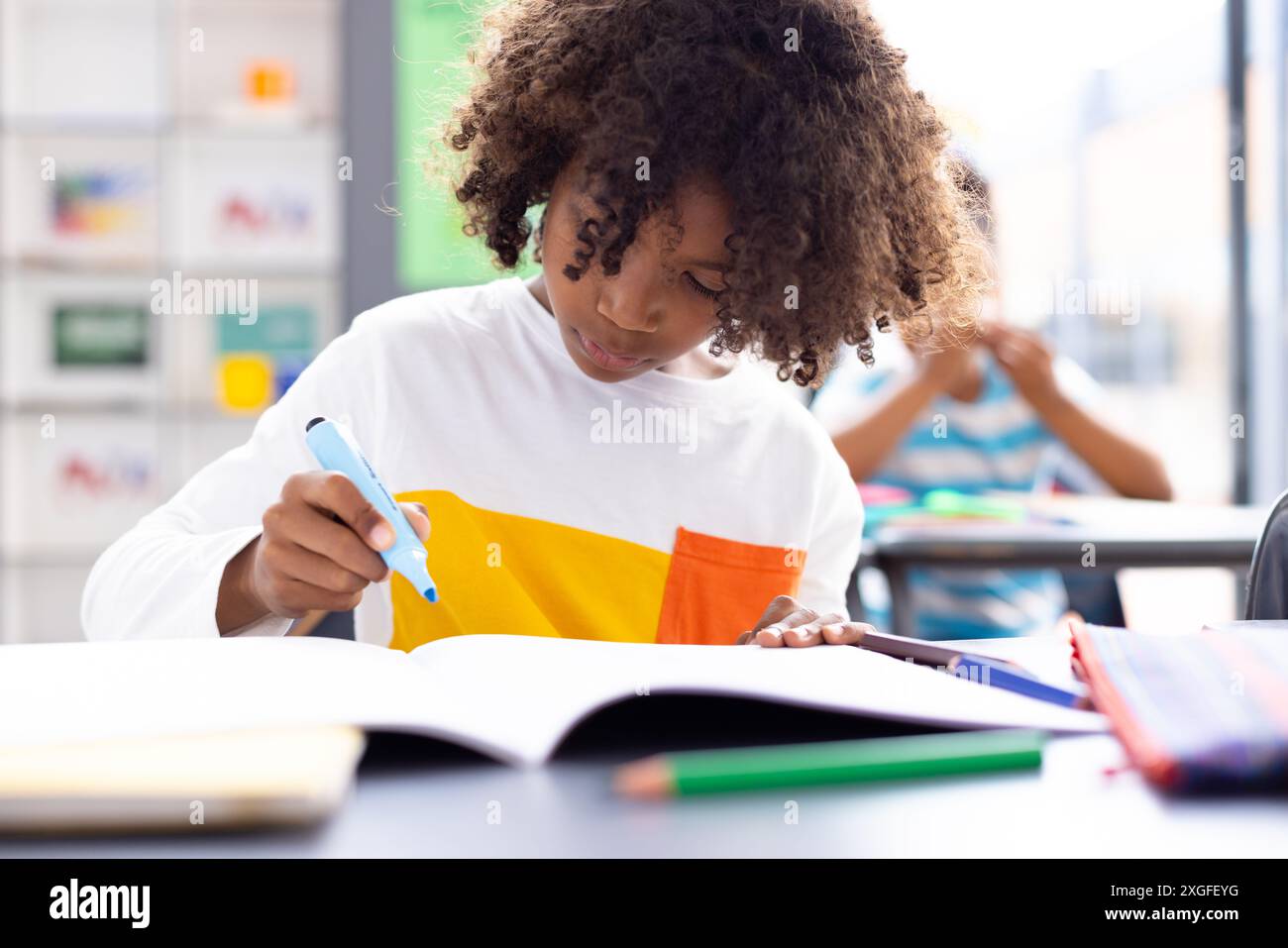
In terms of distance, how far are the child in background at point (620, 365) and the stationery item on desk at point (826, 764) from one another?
21 cm

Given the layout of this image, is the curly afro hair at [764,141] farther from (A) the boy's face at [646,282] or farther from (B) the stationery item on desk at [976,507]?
(B) the stationery item on desk at [976,507]

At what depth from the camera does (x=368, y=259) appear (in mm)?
2857

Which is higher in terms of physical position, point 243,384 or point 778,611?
point 243,384

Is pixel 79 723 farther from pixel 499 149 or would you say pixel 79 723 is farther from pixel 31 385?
pixel 31 385

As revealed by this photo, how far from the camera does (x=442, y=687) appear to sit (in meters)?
0.44

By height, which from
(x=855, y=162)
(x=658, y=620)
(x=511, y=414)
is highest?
(x=855, y=162)

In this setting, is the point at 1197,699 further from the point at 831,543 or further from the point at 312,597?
the point at 831,543

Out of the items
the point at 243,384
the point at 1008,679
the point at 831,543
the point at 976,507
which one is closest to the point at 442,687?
the point at 1008,679

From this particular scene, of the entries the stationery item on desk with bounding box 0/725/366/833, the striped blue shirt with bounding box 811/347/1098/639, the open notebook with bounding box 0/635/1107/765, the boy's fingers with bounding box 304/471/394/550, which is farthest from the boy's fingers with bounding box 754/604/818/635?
the striped blue shirt with bounding box 811/347/1098/639

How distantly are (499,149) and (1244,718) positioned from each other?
675 mm

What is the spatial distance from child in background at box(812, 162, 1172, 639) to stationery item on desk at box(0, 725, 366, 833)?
156 centimetres

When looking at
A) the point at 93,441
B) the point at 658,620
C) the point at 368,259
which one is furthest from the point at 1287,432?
the point at 93,441

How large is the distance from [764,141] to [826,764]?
47cm

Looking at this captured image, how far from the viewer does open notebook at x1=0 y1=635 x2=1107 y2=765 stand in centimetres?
36
